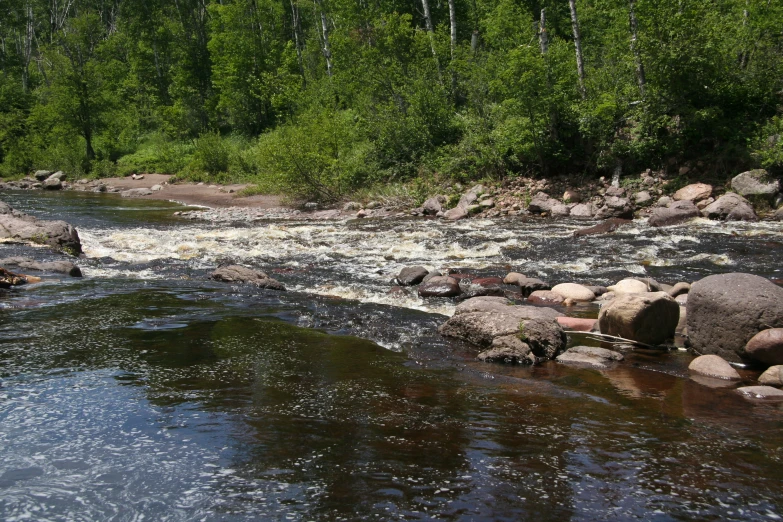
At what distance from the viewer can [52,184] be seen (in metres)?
39.1

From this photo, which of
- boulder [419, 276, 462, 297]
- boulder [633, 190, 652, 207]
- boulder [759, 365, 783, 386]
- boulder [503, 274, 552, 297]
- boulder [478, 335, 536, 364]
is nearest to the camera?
boulder [759, 365, 783, 386]

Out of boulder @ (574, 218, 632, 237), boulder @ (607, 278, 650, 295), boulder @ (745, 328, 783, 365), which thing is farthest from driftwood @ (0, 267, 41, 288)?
boulder @ (574, 218, 632, 237)

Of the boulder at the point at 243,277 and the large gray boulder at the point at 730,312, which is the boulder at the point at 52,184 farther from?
the large gray boulder at the point at 730,312

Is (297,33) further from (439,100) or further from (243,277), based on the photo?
(243,277)

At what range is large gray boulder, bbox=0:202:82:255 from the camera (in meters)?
15.0

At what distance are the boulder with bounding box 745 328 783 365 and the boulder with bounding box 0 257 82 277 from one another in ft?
37.6

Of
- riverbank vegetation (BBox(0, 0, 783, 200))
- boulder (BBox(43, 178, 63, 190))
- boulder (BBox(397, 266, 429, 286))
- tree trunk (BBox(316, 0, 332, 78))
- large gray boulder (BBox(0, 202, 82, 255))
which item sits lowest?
boulder (BBox(397, 266, 429, 286))

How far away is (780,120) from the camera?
19.3m

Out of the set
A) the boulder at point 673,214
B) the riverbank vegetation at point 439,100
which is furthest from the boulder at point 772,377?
the riverbank vegetation at point 439,100

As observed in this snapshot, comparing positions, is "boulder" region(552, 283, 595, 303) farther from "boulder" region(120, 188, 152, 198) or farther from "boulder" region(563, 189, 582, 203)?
"boulder" region(120, 188, 152, 198)

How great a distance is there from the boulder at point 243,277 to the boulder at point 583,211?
39.2ft

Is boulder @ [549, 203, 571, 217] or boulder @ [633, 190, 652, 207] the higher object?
boulder @ [633, 190, 652, 207]

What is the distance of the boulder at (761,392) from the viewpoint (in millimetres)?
5902

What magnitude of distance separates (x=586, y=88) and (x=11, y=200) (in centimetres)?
2748
